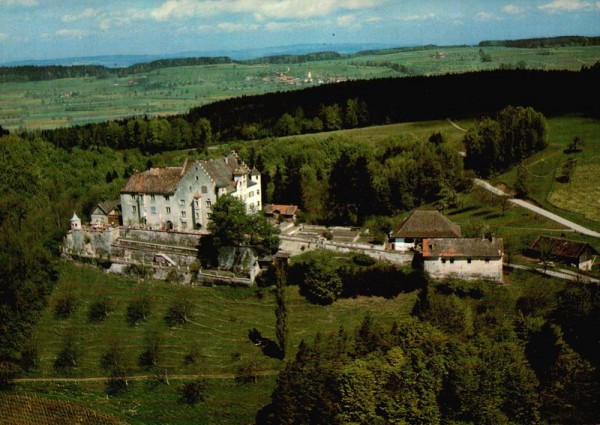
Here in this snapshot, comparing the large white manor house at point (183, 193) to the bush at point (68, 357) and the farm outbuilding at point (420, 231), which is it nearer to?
the farm outbuilding at point (420, 231)

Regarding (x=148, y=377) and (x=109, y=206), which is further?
(x=109, y=206)

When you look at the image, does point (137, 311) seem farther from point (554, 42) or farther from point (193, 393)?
point (554, 42)

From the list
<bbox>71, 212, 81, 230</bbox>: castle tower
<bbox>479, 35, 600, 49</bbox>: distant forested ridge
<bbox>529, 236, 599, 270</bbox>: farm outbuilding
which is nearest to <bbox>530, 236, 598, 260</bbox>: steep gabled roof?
<bbox>529, 236, 599, 270</bbox>: farm outbuilding

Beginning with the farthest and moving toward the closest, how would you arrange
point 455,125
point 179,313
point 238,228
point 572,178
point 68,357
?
point 455,125
point 572,178
point 238,228
point 179,313
point 68,357

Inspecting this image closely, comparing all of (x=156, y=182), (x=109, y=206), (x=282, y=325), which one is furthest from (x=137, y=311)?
(x=109, y=206)

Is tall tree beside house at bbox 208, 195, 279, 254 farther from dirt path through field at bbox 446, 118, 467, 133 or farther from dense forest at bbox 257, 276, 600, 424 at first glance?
dirt path through field at bbox 446, 118, 467, 133

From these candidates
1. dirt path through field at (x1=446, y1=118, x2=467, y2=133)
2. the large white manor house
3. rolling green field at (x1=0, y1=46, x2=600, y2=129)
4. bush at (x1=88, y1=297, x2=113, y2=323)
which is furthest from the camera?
rolling green field at (x1=0, y1=46, x2=600, y2=129)
